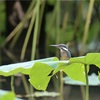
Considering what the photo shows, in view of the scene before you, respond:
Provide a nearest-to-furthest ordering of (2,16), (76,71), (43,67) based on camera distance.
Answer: (43,67)
(76,71)
(2,16)

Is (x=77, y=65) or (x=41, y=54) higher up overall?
(x=77, y=65)

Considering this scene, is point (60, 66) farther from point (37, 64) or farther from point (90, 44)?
point (90, 44)

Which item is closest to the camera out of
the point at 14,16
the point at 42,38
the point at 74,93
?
the point at 74,93

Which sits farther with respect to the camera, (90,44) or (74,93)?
(90,44)

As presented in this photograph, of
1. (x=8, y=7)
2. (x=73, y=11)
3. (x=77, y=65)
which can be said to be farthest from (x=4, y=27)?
(x=77, y=65)

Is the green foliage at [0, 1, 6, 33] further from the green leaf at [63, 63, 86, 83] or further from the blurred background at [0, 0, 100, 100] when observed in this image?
the green leaf at [63, 63, 86, 83]

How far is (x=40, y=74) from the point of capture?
107 centimetres

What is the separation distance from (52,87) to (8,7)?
216 cm

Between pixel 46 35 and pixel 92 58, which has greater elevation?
pixel 92 58

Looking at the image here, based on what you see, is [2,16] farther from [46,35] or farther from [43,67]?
[43,67]

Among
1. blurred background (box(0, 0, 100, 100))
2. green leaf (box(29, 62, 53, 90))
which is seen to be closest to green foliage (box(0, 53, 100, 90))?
green leaf (box(29, 62, 53, 90))

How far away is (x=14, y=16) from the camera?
4.97m

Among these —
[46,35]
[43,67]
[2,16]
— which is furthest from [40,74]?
[2,16]

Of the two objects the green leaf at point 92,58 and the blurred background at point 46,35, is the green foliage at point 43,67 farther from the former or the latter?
the blurred background at point 46,35
